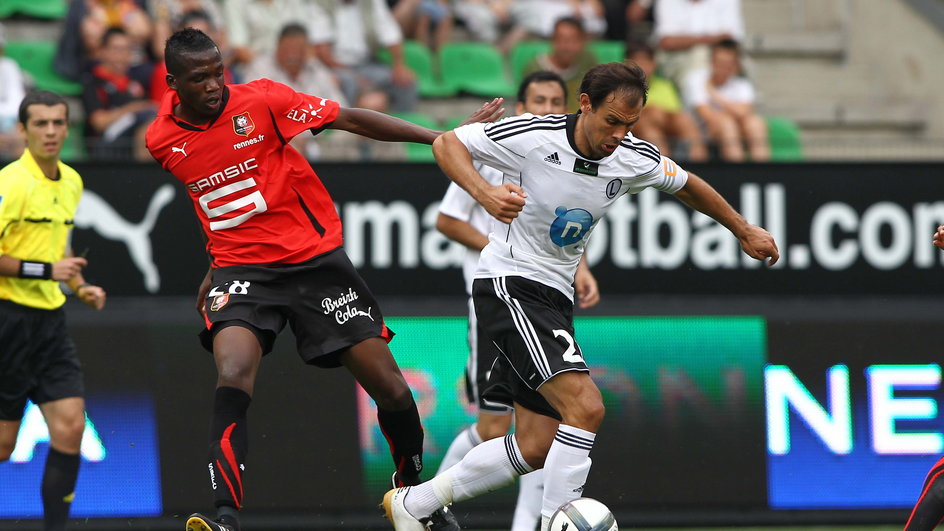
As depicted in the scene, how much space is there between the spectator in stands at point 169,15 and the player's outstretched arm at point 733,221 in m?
6.37

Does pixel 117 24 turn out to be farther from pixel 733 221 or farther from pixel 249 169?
pixel 733 221

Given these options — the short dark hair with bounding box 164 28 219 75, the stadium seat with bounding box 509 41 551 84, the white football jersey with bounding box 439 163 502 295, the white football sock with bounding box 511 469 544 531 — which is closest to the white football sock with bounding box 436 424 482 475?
the white football sock with bounding box 511 469 544 531

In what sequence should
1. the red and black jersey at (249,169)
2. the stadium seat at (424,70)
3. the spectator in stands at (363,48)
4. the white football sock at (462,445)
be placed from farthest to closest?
the stadium seat at (424,70), the spectator in stands at (363,48), the white football sock at (462,445), the red and black jersey at (249,169)

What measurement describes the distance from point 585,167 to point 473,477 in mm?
1527

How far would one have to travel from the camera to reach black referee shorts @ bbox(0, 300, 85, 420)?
275 inches

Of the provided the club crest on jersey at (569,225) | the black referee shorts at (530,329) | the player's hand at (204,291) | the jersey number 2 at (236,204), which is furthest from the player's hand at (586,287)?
the player's hand at (204,291)

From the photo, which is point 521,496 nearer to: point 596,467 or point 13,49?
point 596,467

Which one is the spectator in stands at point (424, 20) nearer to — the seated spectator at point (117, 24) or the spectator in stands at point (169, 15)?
the spectator in stands at point (169, 15)

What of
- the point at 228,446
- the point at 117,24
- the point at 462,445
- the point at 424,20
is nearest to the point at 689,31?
the point at 424,20

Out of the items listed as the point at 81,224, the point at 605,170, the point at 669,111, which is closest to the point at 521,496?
the point at 605,170

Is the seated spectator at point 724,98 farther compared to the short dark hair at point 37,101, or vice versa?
the seated spectator at point 724,98

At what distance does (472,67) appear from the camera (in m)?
12.6

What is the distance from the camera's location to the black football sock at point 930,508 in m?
5.56

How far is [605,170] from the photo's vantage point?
5660 millimetres
